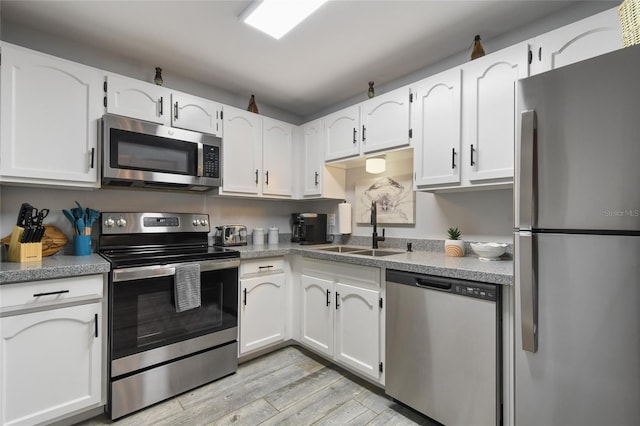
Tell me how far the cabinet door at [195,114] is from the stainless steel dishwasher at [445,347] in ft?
6.02

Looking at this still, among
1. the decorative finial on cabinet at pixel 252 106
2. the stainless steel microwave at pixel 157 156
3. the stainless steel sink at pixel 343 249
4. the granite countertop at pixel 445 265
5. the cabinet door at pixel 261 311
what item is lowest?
the cabinet door at pixel 261 311

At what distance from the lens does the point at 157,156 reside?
214cm

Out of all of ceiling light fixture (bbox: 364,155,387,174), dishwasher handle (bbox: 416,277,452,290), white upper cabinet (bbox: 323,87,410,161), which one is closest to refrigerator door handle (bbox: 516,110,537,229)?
dishwasher handle (bbox: 416,277,452,290)

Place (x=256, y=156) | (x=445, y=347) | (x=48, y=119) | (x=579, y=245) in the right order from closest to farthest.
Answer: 1. (x=579, y=245)
2. (x=445, y=347)
3. (x=48, y=119)
4. (x=256, y=156)

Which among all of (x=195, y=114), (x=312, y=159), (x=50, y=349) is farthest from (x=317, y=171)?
(x=50, y=349)

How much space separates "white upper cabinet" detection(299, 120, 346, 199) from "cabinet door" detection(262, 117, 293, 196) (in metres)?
0.14

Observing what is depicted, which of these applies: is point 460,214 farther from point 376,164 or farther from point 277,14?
point 277,14

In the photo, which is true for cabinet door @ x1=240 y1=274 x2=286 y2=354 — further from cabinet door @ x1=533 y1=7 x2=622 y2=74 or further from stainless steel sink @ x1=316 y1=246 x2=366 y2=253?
cabinet door @ x1=533 y1=7 x2=622 y2=74

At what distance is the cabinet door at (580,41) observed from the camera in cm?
137

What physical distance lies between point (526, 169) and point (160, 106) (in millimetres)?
2353

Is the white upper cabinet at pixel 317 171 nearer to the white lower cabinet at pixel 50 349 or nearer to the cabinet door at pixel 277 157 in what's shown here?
the cabinet door at pixel 277 157

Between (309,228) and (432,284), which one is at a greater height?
(309,228)

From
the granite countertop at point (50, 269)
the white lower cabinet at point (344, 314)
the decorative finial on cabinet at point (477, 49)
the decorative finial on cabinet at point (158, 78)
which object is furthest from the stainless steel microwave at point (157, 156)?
the decorative finial on cabinet at point (477, 49)

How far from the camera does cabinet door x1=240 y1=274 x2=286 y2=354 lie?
7.59 feet
